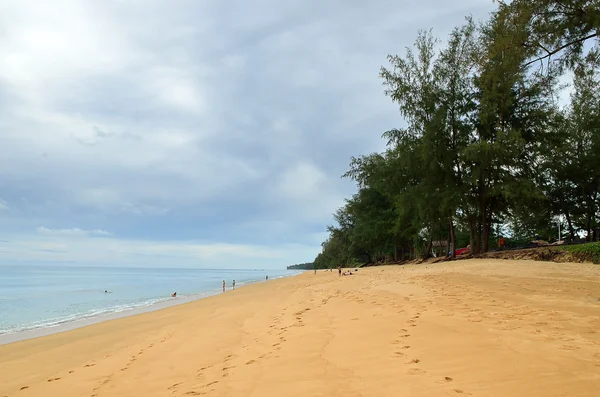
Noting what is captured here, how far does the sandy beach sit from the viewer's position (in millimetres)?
3590

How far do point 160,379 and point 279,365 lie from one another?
5.79 ft

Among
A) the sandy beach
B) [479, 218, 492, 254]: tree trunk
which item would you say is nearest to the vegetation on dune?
[479, 218, 492, 254]: tree trunk

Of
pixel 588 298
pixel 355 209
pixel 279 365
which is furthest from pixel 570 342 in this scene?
pixel 355 209

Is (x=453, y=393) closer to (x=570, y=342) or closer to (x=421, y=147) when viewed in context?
(x=570, y=342)

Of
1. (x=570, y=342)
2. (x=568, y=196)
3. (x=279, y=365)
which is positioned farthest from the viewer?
(x=568, y=196)

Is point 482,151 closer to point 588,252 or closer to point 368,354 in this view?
point 588,252

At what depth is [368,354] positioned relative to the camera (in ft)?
15.7

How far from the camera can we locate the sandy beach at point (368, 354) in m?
3.59

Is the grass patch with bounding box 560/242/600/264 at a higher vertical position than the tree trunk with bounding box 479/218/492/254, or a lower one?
lower

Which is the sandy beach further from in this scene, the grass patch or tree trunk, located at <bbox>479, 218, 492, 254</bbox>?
tree trunk, located at <bbox>479, 218, 492, 254</bbox>

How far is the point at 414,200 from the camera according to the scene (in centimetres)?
2850

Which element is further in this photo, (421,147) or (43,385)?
(421,147)

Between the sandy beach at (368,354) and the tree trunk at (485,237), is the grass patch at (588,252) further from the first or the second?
the sandy beach at (368,354)

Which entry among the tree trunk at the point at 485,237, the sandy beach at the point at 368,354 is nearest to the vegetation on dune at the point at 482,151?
the tree trunk at the point at 485,237
